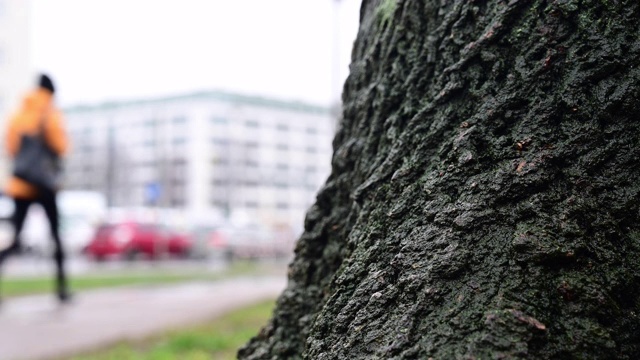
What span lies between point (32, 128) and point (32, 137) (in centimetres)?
8

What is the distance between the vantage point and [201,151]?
8519 centimetres

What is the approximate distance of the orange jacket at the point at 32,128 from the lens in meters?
6.59

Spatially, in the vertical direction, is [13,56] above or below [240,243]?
above

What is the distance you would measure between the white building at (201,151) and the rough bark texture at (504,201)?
80.2 meters

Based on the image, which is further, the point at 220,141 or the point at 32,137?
the point at 220,141

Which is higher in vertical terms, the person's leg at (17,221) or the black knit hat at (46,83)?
the black knit hat at (46,83)

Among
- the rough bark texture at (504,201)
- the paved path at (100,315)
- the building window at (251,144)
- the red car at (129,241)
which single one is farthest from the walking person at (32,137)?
the building window at (251,144)

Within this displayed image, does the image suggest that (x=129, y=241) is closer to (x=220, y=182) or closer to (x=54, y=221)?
(x=54, y=221)

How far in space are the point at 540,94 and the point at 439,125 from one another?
197 millimetres

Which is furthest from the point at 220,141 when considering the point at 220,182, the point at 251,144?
the point at 251,144

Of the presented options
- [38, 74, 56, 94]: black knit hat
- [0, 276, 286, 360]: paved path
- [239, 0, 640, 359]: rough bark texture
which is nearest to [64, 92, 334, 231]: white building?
[0, 276, 286, 360]: paved path

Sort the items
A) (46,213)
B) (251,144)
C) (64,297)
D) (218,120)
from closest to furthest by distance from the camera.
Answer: (46,213) → (64,297) → (218,120) → (251,144)

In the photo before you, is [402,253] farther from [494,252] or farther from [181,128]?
[181,128]

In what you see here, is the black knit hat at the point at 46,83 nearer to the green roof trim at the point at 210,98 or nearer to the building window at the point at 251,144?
the green roof trim at the point at 210,98
